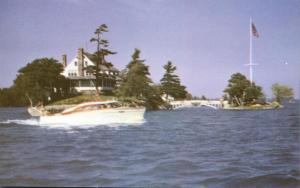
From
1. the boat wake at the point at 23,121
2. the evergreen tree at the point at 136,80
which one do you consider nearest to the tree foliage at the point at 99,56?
the evergreen tree at the point at 136,80

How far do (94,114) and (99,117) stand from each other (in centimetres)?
16

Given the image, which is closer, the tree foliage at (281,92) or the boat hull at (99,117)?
the tree foliage at (281,92)

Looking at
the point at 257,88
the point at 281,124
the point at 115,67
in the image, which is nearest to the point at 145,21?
the point at 115,67

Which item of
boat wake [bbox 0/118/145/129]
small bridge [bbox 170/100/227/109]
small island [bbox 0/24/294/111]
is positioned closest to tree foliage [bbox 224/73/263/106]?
small island [bbox 0/24/294/111]

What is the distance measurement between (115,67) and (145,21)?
0.54 metres

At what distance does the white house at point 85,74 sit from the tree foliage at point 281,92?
150 centimetres

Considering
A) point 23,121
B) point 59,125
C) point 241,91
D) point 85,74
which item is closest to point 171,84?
point 241,91

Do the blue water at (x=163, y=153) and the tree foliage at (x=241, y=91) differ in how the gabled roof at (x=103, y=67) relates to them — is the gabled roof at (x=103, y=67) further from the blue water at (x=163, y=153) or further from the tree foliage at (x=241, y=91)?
the tree foliage at (x=241, y=91)

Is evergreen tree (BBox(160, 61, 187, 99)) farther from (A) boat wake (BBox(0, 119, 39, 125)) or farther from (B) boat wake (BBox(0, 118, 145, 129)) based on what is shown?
(A) boat wake (BBox(0, 119, 39, 125))

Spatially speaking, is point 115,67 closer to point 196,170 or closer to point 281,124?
point 196,170

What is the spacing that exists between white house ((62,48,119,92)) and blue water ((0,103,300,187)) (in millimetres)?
459

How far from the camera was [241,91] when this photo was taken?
3.56 metres

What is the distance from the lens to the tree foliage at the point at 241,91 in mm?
3295

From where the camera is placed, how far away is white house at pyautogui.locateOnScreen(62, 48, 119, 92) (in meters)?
3.57
